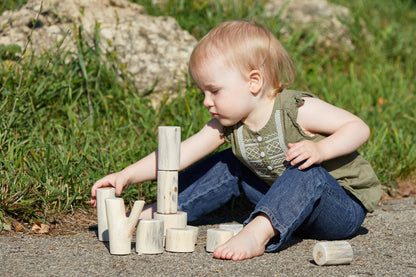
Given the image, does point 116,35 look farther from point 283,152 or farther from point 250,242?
point 250,242

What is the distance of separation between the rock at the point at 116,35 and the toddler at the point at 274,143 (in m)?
1.45

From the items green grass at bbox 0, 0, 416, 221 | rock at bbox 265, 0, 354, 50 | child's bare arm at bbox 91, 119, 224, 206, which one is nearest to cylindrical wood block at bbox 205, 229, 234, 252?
child's bare arm at bbox 91, 119, 224, 206

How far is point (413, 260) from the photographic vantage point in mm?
2266

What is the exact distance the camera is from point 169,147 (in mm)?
2418

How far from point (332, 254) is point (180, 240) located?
2.02 feet

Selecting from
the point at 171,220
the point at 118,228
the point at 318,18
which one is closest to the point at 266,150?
the point at 171,220

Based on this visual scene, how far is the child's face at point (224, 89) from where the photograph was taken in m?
2.49

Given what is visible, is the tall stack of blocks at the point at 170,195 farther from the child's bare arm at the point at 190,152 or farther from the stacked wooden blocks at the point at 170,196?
the child's bare arm at the point at 190,152

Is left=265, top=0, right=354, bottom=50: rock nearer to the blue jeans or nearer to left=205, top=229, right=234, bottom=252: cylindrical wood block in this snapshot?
the blue jeans

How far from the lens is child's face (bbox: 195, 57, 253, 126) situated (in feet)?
8.17

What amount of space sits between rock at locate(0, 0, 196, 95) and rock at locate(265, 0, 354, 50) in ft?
4.27

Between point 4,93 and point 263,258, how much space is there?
5.90ft

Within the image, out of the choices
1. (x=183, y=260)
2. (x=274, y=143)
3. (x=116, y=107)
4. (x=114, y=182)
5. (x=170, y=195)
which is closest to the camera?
(x=183, y=260)

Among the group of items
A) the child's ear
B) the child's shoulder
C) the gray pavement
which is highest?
the child's ear
